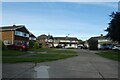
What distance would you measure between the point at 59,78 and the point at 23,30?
2366 inches

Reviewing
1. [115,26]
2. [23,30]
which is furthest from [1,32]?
[115,26]

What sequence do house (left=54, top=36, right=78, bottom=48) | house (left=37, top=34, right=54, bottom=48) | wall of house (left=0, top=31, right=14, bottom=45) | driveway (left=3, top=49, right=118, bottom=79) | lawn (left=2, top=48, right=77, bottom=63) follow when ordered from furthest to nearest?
1. house (left=54, top=36, right=78, bottom=48)
2. house (left=37, top=34, right=54, bottom=48)
3. wall of house (left=0, top=31, right=14, bottom=45)
4. lawn (left=2, top=48, right=77, bottom=63)
5. driveway (left=3, top=49, right=118, bottom=79)

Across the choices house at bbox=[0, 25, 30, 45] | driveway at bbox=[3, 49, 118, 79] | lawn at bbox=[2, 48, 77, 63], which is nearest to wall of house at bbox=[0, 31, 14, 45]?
house at bbox=[0, 25, 30, 45]

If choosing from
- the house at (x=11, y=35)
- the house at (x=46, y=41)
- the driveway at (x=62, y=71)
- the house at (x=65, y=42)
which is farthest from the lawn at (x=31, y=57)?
the house at (x=65, y=42)

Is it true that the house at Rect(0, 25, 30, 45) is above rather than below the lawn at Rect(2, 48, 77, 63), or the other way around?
above

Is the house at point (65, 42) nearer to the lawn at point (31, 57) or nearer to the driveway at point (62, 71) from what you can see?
the lawn at point (31, 57)

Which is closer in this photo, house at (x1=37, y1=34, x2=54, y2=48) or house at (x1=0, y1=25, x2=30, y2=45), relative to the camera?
house at (x1=0, y1=25, x2=30, y2=45)

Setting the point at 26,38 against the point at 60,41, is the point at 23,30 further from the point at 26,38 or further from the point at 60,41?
the point at 60,41

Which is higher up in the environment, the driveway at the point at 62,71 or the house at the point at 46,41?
the house at the point at 46,41

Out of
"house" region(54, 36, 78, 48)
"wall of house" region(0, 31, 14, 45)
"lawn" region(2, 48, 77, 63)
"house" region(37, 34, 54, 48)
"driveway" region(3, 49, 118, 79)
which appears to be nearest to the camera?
"driveway" region(3, 49, 118, 79)

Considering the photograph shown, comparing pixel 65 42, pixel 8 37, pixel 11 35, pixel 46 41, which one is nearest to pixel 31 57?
pixel 11 35

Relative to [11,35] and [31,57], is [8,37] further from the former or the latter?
[31,57]

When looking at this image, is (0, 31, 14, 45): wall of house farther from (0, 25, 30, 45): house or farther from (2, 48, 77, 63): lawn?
(2, 48, 77, 63): lawn

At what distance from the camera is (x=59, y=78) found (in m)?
11.5
